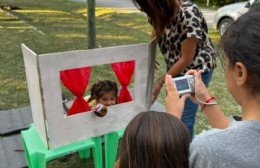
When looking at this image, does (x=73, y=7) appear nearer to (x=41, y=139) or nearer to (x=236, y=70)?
(x=41, y=139)

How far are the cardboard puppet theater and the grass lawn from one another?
747 mm

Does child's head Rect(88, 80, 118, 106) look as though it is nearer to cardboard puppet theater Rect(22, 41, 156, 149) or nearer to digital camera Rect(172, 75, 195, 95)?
cardboard puppet theater Rect(22, 41, 156, 149)

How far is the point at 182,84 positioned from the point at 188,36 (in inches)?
20.9

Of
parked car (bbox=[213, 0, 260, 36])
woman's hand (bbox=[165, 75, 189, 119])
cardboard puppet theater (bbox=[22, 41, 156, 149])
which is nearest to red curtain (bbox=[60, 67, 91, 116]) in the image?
cardboard puppet theater (bbox=[22, 41, 156, 149])

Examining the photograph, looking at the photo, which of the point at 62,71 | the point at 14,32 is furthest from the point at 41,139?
the point at 14,32

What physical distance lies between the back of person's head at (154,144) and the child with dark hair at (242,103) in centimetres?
20

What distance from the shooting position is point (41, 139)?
7.14ft

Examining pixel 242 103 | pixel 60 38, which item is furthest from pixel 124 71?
pixel 60 38

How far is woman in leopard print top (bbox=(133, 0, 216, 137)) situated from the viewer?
1931 millimetres

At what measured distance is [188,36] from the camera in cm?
196

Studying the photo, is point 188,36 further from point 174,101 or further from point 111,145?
point 111,145

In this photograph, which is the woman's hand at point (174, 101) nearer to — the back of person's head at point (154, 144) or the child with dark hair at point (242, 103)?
the back of person's head at point (154, 144)

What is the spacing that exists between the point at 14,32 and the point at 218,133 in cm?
706

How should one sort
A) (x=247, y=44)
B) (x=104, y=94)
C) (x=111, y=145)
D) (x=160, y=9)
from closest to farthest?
1. (x=247, y=44)
2. (x=160, y=9)
3. (x=111, y=145)
4. (x=104, y=94)
